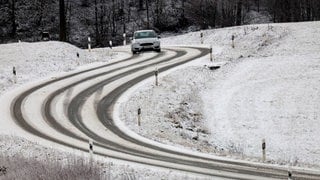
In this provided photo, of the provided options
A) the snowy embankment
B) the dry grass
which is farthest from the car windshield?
the dry grass

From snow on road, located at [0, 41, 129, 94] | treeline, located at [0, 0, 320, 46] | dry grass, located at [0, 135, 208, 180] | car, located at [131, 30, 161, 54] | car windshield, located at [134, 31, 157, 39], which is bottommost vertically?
dry grass, located at [0, 135, 208, 180]

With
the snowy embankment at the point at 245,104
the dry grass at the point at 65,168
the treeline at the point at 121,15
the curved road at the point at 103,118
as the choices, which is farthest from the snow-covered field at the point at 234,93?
the treeline at the point at 121,15

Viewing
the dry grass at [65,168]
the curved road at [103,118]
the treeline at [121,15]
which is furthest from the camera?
the treeline at [121,15]

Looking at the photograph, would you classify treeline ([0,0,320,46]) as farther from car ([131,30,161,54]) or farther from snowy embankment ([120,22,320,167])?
snowy embankment ([120,22,320,167])

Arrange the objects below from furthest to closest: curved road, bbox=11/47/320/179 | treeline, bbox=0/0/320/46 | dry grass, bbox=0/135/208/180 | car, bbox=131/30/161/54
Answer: treeline, bbox=0/0/320/46, car, bbox=131/30/161/54, curved road, bbox=11/47/320/179, dry grass, bbox=0/135/208/180

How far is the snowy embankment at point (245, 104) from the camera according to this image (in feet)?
76.8

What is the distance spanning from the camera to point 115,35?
69.2 m

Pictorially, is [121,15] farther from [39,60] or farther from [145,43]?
[39,60]

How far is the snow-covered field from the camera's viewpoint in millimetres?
23734

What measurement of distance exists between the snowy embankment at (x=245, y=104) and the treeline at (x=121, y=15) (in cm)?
3014

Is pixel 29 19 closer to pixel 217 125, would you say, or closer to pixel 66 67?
pixel 66 67

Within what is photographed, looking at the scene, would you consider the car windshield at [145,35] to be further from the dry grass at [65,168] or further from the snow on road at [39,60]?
the dry grass at [65,168]

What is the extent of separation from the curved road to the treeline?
106 ft

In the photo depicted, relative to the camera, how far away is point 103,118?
23.7m
